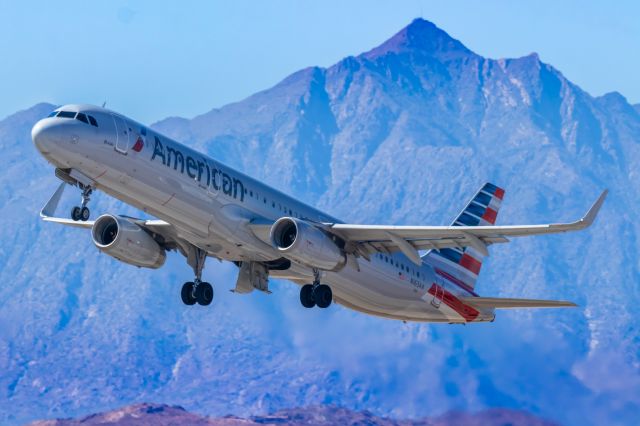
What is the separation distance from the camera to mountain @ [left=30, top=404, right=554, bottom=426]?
291ft

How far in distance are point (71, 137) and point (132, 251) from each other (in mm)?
8817

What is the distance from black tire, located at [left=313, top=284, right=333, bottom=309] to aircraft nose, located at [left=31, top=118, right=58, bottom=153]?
41.1ft

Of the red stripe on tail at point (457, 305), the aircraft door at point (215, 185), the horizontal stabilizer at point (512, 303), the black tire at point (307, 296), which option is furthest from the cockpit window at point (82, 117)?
the horizontal stabilizer at point (512, 303)

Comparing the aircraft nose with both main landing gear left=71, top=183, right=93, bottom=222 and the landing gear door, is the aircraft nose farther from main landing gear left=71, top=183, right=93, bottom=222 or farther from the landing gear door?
the landing gear door

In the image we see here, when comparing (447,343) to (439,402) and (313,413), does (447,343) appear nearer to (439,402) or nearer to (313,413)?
(439,402)

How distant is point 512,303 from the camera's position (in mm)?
57312

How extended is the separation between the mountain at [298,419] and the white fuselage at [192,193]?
3354 centimetres

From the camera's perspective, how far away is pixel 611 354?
12369cm

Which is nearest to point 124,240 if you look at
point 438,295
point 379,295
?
point 379,295

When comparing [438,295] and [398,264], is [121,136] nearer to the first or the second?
[398,264]

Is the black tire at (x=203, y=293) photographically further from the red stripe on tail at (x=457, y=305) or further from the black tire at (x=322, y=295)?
the red stripe on tail at (x=457, y=305)

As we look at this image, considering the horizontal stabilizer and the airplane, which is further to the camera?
the horizontal stabilizer

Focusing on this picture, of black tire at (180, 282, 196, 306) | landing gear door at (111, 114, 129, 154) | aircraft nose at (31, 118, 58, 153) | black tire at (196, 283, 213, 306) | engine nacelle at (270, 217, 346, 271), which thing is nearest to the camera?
aircraft nose at (31, 118, 58, 153)

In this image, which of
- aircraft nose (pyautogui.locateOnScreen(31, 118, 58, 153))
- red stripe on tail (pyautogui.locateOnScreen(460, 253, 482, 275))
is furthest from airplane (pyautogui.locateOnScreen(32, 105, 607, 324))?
red stripe on tail (pyautogui.locateOnScreen(460, 253, 482, 275))
